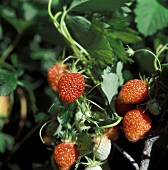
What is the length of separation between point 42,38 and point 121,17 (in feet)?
1.42

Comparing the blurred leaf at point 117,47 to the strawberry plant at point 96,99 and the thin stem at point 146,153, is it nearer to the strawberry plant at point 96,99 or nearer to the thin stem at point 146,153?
the strawberry plant at point 96,99

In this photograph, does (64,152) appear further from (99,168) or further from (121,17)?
(121,17)

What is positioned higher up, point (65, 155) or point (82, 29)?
point (82, 29)

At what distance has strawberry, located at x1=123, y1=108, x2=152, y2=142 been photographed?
89 centimetres

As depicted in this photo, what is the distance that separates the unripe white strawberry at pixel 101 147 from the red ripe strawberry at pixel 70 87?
0.08m

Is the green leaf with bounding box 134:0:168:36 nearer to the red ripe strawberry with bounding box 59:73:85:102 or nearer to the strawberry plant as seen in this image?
the strawberry plant

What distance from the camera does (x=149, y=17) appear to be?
48.2 inches

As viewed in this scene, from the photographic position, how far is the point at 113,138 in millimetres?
957

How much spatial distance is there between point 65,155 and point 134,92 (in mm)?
169

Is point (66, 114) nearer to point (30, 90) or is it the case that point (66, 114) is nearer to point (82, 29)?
point (82, 29)

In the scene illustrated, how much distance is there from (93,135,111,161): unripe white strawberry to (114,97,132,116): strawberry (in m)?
0.06

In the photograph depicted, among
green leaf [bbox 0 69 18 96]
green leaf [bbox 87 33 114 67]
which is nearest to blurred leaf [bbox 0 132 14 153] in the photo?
green leaf [bbox 0 69 18 96]

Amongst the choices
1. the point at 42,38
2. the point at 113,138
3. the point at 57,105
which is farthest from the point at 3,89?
the point at 42,38

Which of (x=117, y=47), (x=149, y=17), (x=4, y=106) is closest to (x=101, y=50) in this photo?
(x=117, y=47)
